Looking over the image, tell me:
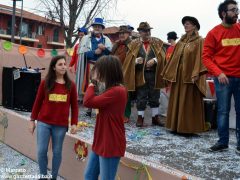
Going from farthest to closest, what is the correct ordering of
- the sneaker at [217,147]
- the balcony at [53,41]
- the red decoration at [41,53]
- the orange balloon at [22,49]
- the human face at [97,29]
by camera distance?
the balcony at [53,41], the red decoration at [41,53], the orange balloon at [22,49], the human face at [97,29], the sneaker at [217,147]

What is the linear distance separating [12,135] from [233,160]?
131 inches

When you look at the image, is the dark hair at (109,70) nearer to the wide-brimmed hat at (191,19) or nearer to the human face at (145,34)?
the wide-brimmed hat at (191,19)

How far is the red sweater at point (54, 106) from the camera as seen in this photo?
12.1 ft

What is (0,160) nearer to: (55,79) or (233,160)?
(55,79)

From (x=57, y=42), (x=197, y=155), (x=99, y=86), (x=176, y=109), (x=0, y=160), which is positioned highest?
(x=57, y=42)

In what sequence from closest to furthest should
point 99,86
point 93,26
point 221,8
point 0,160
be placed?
point 99,86
point 221,8
point 0,160
point 93,26

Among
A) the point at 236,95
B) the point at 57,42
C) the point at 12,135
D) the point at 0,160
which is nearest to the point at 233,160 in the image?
the point at 236,95

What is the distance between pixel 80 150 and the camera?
3.94 m

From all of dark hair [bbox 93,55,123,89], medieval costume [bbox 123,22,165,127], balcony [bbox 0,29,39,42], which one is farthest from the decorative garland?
balcony [bbox 0,29,39,42]

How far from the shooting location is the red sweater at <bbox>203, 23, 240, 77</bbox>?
3971 mm

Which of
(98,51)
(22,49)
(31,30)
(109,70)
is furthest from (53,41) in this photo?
(109,70)

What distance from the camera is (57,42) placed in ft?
204

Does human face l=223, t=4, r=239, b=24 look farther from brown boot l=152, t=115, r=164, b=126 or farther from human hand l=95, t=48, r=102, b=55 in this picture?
human hand l=95, t=48, r=102, b=55

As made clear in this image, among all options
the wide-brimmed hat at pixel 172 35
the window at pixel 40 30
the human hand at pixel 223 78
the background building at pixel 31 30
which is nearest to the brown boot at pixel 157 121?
the human hand at pixel 223 78
